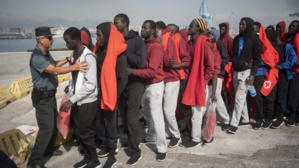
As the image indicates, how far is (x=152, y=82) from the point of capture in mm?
3807

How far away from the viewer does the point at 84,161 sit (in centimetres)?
382

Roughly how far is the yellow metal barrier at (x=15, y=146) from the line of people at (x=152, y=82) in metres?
0.32

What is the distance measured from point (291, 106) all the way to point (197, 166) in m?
2.99

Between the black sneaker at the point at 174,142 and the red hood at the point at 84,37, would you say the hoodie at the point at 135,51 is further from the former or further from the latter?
the black sneaker at the point at 174,142

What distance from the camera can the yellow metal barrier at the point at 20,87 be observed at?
26.4ft

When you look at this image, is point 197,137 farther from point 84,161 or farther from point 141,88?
point 84,161

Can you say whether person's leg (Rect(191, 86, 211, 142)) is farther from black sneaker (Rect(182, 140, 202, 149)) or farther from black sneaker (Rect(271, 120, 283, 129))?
black sneaker (Rect(271, 120, 283, 129))

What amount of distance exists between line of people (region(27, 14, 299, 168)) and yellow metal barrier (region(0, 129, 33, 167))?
32 cm

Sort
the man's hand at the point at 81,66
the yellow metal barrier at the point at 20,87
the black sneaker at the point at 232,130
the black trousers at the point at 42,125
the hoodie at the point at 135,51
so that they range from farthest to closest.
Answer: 1. the yellow metal barrier at the point at 20,87
2. the black sneaker at the point at 232,130
3. the black trousers at the point at 42,125
4. the hoodie at the point at 135,51
5. the man's hand at the point at 81,66

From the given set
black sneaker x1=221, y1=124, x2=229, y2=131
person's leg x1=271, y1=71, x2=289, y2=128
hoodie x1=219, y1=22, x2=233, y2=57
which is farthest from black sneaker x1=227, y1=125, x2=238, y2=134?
hoodie x1=219, y1=22, x2=233, y2=57

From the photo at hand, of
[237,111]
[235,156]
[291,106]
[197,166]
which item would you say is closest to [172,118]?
[197,166]

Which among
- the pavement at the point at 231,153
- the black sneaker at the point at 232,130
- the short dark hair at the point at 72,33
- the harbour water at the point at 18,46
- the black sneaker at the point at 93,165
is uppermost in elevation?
the short dark hair at the point at 72,33

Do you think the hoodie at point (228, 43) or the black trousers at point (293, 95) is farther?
the hoodie at point (228, 43)

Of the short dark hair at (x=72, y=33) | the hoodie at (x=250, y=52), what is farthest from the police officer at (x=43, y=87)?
the hoodie at (x=250, y=52)
